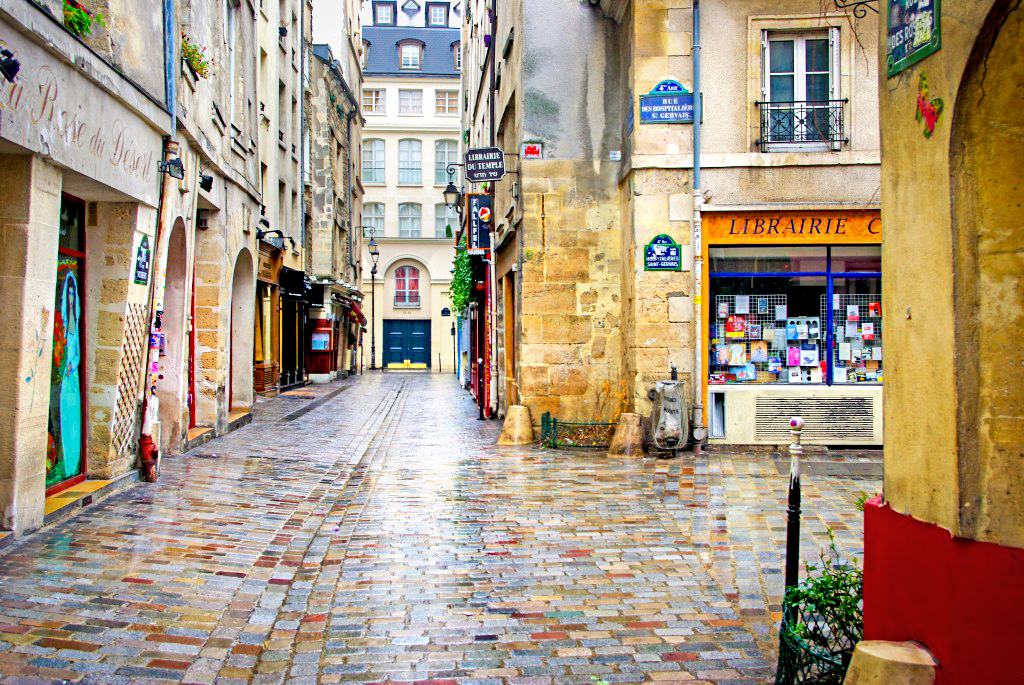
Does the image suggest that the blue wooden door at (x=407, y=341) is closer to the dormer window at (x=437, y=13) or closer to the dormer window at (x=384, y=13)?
the dormer window at (x=437, y=13)

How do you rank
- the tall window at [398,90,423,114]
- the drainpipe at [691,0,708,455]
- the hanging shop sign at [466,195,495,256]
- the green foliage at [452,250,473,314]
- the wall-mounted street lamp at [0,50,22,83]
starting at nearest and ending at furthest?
1. the wall-mounted street lamp at [0,50,22,83]
2. the drainpipe at [691,0,708,455]
3. the hanging shop sign at [466,195,495,256]
4. the green foliage at [452,250,473,314]
5. the tall window at [398,90,423,114]

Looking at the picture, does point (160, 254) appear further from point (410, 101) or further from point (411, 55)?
point (411, 55)

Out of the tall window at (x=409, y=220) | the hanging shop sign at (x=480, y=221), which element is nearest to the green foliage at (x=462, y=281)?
the hanging shop sign at (x=480, y=221)

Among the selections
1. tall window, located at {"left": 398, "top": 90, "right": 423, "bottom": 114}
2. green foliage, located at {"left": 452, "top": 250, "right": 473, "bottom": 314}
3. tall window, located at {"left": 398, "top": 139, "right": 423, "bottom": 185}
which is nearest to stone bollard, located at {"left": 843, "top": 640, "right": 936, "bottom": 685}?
green foliage, located at {"left": 452, "top": 250, "right": 473, "bottom": 314}

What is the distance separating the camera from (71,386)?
27.6 feet

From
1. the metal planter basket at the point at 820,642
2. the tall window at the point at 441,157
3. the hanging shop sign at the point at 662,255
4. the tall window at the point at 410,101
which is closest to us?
the metal planter basket at the point at 820,642

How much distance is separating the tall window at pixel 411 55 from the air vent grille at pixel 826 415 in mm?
47113

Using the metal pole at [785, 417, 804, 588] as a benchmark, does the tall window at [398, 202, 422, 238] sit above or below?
above

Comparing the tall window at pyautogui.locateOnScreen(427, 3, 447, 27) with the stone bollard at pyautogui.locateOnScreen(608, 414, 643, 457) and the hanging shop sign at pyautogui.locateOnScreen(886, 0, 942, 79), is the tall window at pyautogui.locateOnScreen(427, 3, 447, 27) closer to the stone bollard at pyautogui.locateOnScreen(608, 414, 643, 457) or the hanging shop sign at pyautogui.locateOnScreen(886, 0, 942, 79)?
the stone bollard at pyautogui.locateOnScreen(608, 414, 643, 457)

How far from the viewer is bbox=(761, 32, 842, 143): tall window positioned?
11992 millimetres

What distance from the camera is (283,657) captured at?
459cm

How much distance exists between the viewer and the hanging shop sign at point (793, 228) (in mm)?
12008

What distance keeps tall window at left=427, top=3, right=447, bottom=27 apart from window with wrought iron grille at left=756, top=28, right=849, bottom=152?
162ft


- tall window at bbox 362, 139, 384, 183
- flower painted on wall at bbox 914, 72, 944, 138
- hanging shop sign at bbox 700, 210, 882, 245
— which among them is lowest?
flower painted on wall at bbox 914, 72, 944, 138
